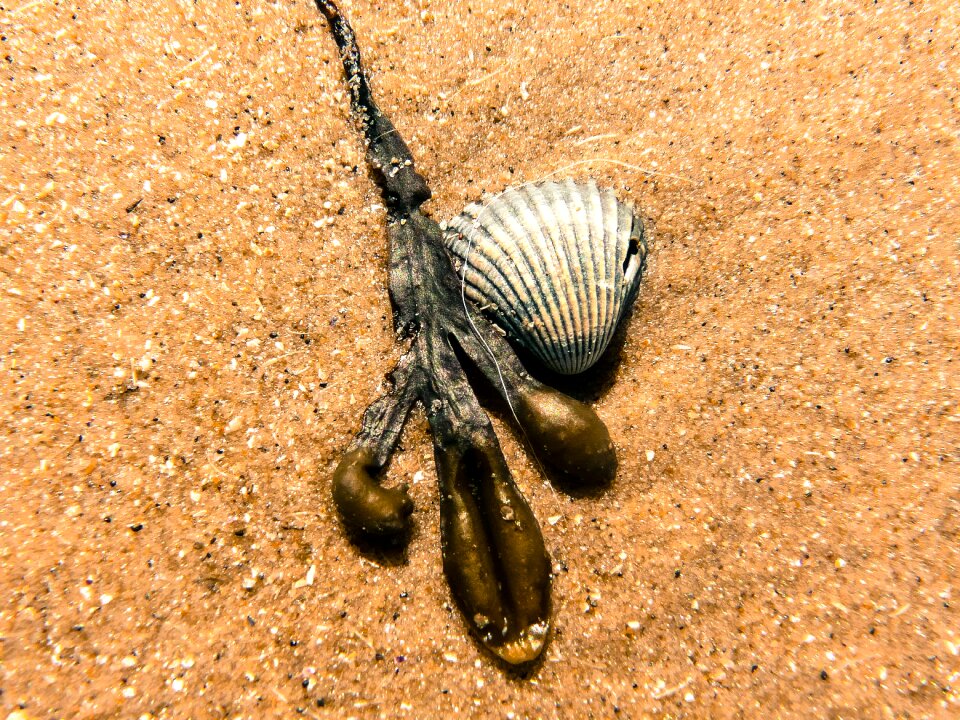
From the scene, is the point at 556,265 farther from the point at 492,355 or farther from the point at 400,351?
the point at 400,351

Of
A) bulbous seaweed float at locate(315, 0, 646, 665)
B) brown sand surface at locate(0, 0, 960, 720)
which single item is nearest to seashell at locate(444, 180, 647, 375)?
bulbous seaweed float at locate(315, 0, 646, 665)

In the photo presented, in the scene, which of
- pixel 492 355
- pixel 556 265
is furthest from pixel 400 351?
pixel 556 265

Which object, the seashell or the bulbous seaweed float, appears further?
the seashell

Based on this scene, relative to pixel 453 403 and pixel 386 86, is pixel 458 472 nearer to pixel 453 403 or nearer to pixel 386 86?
pixel 453 403

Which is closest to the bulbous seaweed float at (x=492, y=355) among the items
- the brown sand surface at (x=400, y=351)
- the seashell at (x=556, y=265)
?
the seashell at (x=556, y=265)

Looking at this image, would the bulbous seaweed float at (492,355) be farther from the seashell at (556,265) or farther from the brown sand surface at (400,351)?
the brown sand surface at (400,351)

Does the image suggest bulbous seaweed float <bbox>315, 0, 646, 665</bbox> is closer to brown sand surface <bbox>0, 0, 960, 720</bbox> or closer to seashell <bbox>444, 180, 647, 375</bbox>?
seashell <bbox>444, 180, 647, 375</bbox>

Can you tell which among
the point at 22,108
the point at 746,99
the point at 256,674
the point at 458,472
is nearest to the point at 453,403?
the point at 458,472
